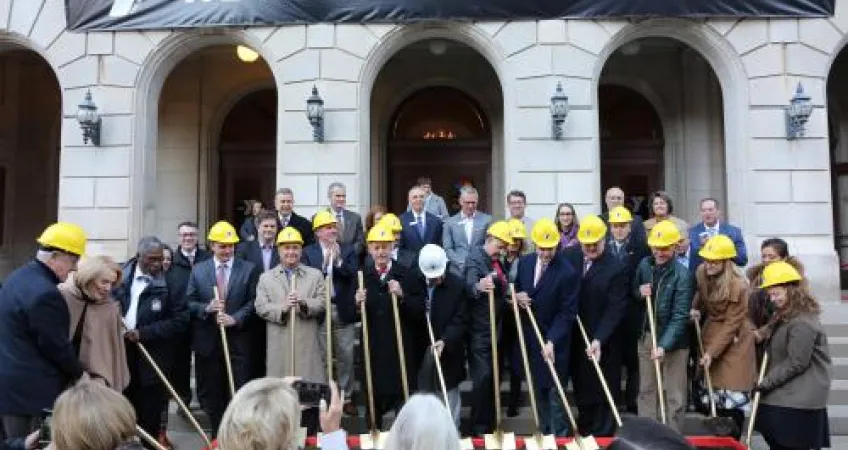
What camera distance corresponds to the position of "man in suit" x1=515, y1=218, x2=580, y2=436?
6.11m

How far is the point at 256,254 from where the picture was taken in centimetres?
709

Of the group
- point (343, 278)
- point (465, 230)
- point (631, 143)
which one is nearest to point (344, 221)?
point (465, 230)

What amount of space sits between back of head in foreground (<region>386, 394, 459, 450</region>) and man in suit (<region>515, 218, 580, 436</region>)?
3.66 meters

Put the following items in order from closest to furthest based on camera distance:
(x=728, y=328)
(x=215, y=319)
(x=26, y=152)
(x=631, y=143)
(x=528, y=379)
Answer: (x=728, y=328)
(x=528, y=379)
(x=215, y=319)
(x=631, y=143)
(x=26, y=152)

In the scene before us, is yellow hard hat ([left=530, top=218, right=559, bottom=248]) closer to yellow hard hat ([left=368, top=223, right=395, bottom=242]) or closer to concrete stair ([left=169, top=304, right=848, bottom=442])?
yellow hard hat ([left=368, top=223, right=395, bottom=242])

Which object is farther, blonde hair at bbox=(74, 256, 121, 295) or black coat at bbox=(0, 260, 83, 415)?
blonde hair at bbox=(74, 256, 121, 295)

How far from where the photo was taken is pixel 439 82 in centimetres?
1418

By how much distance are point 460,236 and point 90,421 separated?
5.73 m

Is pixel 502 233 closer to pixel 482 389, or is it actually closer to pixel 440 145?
pixel 482 389

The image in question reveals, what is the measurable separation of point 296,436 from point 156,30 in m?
10.7

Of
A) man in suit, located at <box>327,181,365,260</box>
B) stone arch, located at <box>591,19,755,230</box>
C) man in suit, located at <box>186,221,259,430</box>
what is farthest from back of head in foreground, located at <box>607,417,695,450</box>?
stone arch, located at <box>591,19,755,230</box>

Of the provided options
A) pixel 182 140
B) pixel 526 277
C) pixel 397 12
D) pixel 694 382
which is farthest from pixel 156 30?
pixel 694 382

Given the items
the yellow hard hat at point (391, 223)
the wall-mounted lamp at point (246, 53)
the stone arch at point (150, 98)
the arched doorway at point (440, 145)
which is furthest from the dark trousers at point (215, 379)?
the arched doorway at point (440, 145)

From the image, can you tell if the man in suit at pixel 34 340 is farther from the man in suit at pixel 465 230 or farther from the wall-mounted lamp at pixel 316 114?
the wall-mounted lamp at pixel 316 114
